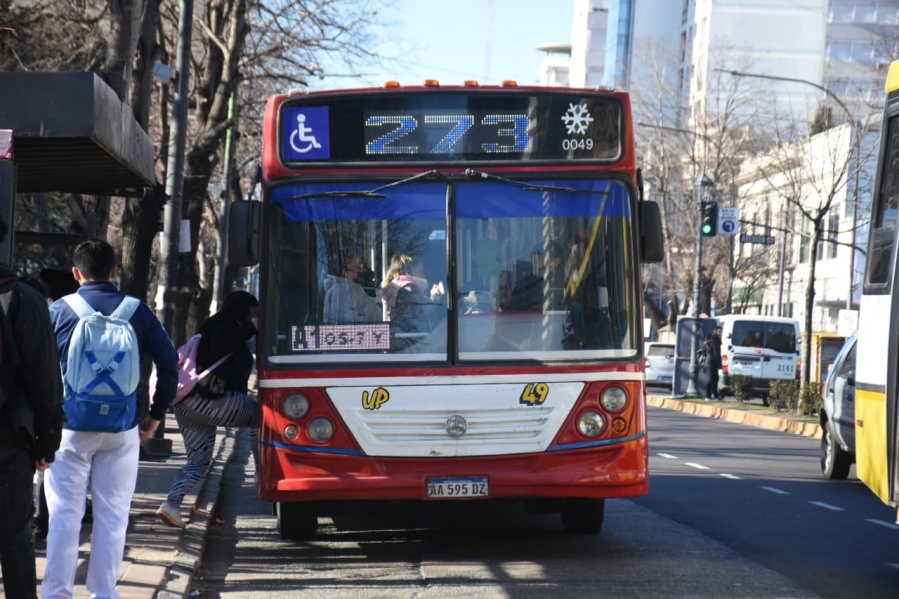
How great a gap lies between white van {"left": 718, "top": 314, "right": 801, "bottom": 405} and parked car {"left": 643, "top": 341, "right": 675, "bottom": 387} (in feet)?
23.4

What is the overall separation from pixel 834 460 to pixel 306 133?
8.90 metres

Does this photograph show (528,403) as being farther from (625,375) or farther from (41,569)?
(41,569)

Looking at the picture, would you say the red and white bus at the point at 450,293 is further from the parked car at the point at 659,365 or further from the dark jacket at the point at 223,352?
the parked car at the point at 659,365

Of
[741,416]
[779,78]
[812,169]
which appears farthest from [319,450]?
[812,169]

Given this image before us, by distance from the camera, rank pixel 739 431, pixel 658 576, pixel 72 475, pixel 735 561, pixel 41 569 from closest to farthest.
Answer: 1. pixel 72 475
2. pixel 41 569
3. pixel 658 576
4. pixel 735 561
5. pixel 739 431

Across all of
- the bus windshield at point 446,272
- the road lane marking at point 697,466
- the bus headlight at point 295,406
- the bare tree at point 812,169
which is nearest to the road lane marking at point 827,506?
the road lane marking at point 697,466

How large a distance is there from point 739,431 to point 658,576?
56.8 feet

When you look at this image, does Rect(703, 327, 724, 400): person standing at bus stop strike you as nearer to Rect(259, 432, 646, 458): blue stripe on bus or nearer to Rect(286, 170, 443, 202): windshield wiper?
Rect(259, 432, 646, 458): blue stripe on bus

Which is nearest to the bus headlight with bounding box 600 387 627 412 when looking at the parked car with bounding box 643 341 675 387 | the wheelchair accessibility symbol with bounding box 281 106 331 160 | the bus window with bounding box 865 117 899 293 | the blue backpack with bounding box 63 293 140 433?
the bus window with bounding box 865 117 899 293

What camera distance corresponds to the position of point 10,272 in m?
5.76

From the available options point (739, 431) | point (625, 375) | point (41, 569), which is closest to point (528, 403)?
point (625, 375)

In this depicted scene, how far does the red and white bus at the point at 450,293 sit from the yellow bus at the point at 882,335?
1.43 meters

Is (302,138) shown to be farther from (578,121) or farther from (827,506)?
(827,506)

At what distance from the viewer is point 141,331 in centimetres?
701
